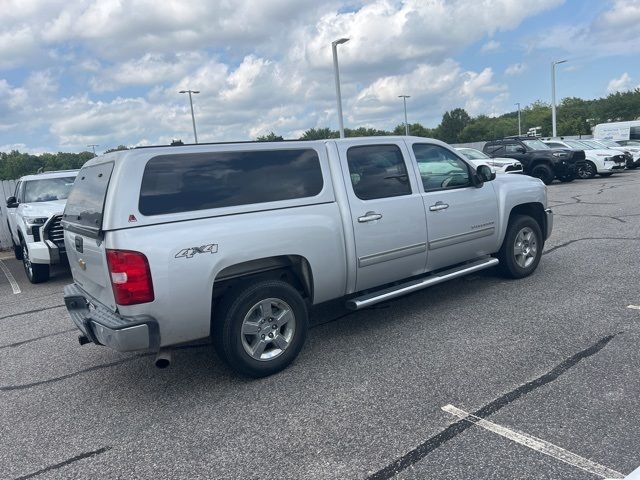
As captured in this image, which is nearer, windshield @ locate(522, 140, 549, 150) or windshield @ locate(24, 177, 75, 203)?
windshield @ locate(24, 177, 75, 203)

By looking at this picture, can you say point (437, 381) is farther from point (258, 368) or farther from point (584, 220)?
point (584, 220)

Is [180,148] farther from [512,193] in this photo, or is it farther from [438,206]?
[512,193]

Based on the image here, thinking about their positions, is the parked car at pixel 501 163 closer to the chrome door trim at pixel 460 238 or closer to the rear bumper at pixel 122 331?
the chrome door trim at pixel 460 238

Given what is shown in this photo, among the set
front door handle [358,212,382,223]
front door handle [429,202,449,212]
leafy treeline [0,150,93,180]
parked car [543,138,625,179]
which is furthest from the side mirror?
leafy treeline [0,150,93,180]

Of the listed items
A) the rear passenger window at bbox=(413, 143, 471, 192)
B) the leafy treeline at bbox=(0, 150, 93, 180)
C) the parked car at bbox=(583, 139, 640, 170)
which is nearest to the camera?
the rear passenger window at bbox=(413, 143, 471, 192)

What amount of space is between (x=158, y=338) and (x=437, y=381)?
2066 millimetres

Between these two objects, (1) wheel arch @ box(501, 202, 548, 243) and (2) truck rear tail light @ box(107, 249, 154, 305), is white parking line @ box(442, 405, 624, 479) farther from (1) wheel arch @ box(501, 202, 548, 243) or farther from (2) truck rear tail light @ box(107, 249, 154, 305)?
(1) wheel arch @ box(501, 202, 548, 243)

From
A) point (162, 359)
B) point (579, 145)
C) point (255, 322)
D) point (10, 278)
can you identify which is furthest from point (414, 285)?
point (579, 145)

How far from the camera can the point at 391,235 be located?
495 cm

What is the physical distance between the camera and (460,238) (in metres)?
5.63

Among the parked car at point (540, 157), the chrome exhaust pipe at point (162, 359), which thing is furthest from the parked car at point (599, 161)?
the chrome exhaust pipe at point (162, 359)

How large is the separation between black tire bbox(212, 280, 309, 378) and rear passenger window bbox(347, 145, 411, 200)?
4.05ft

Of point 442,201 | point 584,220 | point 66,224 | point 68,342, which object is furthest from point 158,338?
point 584,220

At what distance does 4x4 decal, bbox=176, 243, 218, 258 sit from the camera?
369 centimetres
